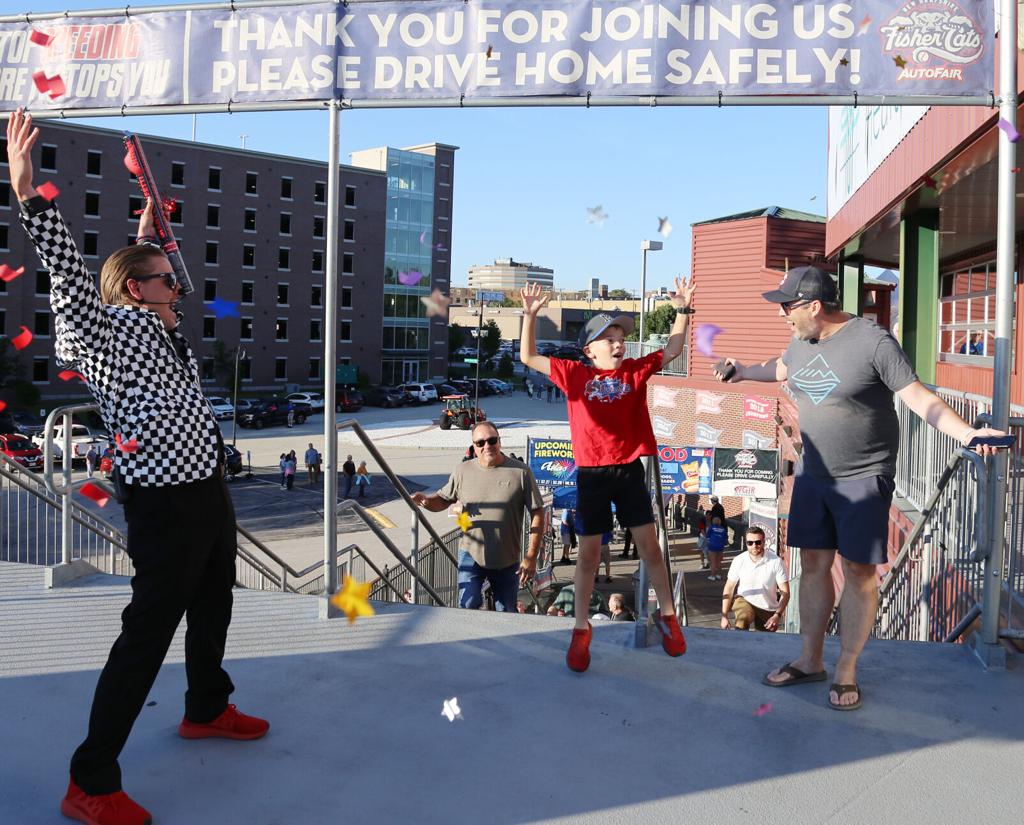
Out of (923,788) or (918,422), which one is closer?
(923,788)

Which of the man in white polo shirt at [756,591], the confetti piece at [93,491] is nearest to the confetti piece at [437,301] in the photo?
the man in white polo shirt at [756,591]

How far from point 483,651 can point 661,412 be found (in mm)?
26152

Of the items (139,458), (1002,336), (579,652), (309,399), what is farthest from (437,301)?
(309,399)

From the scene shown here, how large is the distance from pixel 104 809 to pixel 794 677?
107 inches

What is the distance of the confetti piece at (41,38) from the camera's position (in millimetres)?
5242

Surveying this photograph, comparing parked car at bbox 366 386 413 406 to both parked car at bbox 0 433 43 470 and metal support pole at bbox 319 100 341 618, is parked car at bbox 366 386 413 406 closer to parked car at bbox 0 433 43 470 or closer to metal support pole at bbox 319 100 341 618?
parked car at bbox 0 433 43 470

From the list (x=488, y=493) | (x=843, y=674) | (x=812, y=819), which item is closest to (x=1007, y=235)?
(x=843, y=674)

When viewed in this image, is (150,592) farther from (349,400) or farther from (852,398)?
(349,400)

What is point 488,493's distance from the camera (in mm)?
6551

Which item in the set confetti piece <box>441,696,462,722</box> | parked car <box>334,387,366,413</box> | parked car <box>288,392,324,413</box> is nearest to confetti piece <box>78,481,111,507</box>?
confetti piece <box>441,696,462,722</box>

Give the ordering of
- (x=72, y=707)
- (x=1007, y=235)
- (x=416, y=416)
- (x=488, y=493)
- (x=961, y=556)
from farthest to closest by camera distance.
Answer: (x=416, y=416) < (x=488, y=493) < (x=961, y=556) < (x=1007, y=235) < (x=72, y=707)

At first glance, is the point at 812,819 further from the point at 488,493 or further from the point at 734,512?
the point at 734,512

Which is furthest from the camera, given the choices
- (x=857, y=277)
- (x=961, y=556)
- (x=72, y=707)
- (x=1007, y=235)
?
(x=857, y=277)

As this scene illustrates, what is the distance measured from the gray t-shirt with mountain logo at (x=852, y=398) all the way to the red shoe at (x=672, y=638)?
3.28 ft
